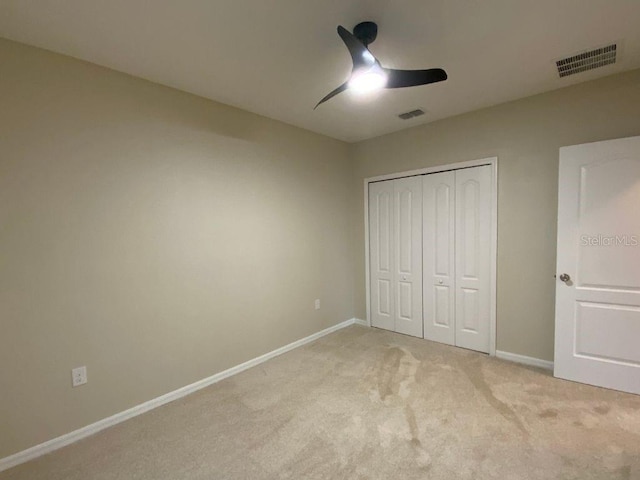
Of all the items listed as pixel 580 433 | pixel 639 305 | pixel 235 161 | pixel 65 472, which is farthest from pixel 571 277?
pixel 65 472

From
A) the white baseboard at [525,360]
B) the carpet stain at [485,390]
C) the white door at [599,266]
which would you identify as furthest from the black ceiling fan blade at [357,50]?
the white baseboard at [525,360]

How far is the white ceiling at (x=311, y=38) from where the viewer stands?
5.41 ft

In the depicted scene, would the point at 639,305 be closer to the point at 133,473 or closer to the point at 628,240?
the point at 628,240

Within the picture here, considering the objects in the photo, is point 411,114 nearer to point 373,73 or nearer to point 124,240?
point 373,73

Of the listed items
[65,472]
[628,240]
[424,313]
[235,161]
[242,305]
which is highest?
[235,161]

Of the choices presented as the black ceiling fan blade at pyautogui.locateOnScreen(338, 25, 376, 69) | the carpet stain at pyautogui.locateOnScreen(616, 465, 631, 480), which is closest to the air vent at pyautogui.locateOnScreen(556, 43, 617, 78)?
the black ceiling fan blade at pyautogui.locateOnScreen(338, 25, 376, 69)

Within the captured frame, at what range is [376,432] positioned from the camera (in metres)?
2.00

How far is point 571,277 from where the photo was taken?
100 inches

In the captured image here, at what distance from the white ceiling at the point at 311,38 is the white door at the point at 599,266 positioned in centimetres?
75

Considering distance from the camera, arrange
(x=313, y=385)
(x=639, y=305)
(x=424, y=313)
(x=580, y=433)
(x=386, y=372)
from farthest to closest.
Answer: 1. (x=424, y=313)
2. (x=386, y=372)
3. (x=313, y=385)
4. (x=639, y=305)
5. (x=580, y=433)

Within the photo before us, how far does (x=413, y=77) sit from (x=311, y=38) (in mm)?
689

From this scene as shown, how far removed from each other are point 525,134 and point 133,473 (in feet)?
13.0

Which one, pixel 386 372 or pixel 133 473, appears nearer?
pixel 133 473

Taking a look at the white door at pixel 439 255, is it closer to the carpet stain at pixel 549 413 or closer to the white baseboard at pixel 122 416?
the carpet stain at pixel 549 413
